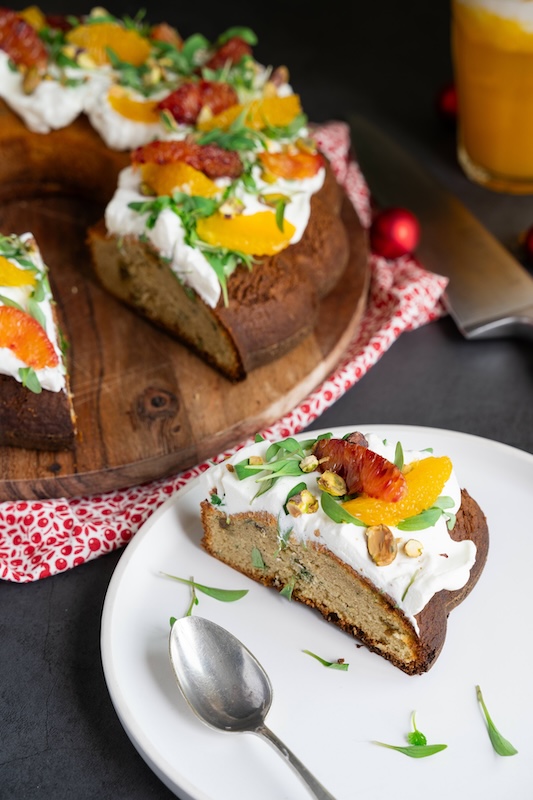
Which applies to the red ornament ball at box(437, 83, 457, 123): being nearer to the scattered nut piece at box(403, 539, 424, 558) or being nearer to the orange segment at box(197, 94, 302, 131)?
the orange segment at box(197, 94, 302, 131)

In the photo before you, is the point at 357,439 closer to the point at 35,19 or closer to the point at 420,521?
the point at 420,521

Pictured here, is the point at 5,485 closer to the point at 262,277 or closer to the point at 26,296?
the point at 26,296

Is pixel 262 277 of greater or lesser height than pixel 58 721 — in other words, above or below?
above

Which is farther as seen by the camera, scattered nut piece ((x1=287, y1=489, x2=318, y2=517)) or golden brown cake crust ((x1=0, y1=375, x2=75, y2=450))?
golden brown cake crust ((x1=0, y1=375, x2=75, y2=450))

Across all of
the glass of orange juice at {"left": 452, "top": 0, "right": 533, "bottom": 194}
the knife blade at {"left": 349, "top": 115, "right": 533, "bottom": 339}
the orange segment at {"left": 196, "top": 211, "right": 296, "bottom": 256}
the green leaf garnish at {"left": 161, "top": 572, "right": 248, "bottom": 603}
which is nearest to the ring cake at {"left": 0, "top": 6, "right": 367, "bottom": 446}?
the orange segment at {"left": 196, "top": 211, "right": 296, "bottom": 256}

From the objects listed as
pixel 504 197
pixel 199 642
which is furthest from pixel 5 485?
pixel 504 197
